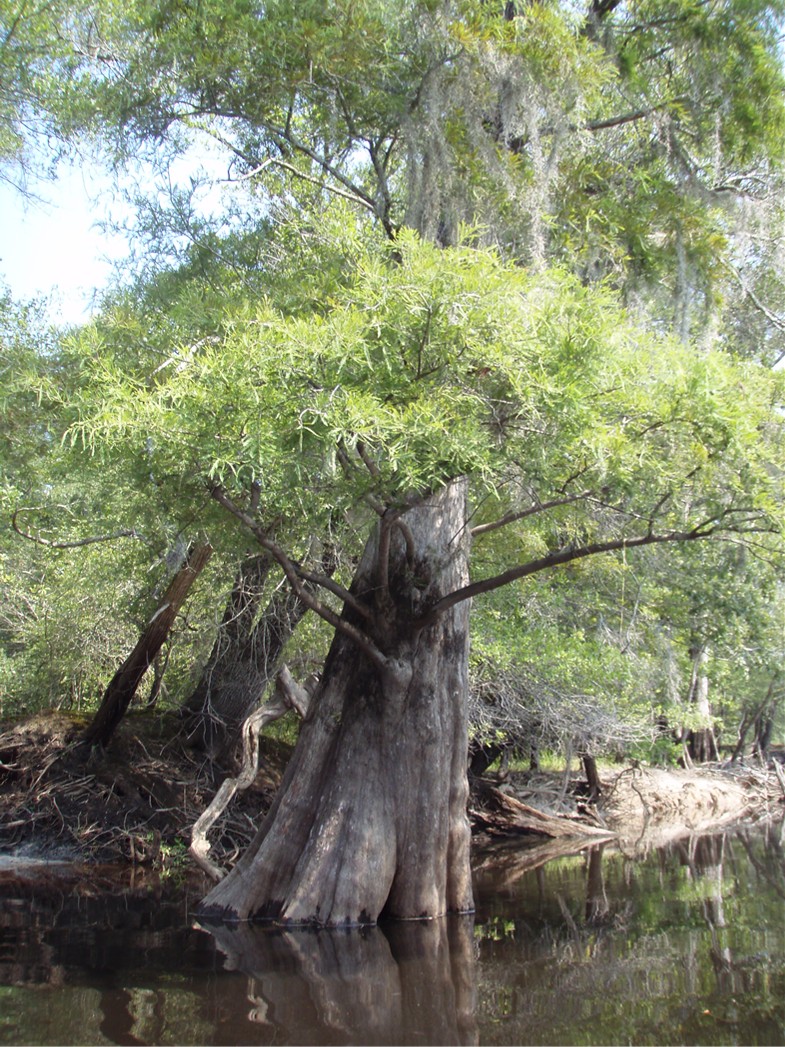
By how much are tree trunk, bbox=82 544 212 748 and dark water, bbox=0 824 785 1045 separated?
10.3 ft

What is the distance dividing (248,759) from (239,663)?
3433 mm

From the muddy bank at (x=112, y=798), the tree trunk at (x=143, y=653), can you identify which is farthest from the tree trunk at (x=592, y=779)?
the tree trunk at (x=143, y=653)

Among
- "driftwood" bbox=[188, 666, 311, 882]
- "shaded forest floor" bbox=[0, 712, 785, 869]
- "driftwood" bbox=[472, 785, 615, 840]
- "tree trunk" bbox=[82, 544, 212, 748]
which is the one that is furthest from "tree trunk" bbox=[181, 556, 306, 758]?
"driftwood" bbox=[472, 785, 615, 840]

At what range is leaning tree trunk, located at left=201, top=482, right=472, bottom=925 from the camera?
6.63 m

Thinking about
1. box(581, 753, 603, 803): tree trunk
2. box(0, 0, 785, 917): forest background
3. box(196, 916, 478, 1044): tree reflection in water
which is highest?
box(0, 0, 785, 917): forest background

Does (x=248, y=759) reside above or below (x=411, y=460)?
below

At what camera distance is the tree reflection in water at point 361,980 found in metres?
4.19

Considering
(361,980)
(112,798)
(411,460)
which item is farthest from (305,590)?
(112,798)

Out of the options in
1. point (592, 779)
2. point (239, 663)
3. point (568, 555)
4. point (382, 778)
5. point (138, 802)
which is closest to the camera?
point (568, 555)

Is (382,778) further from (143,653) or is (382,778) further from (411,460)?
(143,653)

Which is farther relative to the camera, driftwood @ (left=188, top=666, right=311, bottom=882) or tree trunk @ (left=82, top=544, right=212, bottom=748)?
tree trunk @ (left=82, top=544, right=212, bottom=748)

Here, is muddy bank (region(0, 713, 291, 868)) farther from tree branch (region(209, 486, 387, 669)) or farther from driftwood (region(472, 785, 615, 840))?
tree branch (region(209, 486, 387, 669))

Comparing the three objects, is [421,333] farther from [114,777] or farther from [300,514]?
[114,777]

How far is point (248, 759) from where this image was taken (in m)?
8.02
